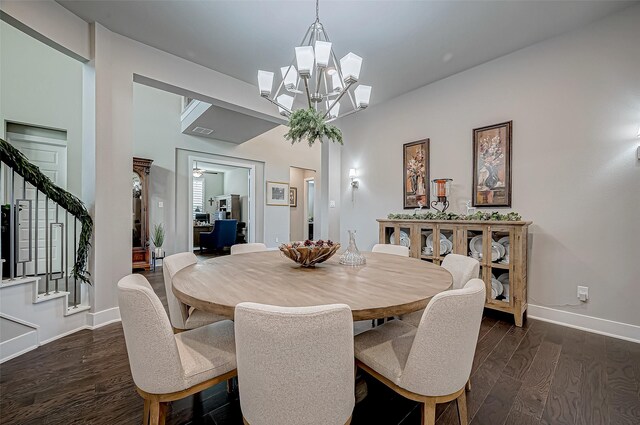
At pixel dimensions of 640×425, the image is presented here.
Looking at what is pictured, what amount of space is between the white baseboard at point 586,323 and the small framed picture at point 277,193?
18.2 ft

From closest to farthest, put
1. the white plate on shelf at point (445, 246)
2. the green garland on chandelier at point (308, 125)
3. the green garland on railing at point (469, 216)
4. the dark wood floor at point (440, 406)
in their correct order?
the dark wood floor at point (440, 406)
the green garland on chandelier at point (308, 125)
the green garland on railing at point (469, 216)
the white plate on shelf at point (445, 246)

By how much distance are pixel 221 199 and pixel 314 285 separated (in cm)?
862

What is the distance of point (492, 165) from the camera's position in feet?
10.1

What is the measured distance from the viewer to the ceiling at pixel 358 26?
229 cm

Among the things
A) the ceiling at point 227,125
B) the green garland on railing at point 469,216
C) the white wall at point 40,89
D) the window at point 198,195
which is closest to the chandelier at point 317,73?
the green garland on railing at point 469,216

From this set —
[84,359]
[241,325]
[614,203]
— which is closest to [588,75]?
[614,203]

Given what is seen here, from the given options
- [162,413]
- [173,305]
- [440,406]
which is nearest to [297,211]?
[173,305]

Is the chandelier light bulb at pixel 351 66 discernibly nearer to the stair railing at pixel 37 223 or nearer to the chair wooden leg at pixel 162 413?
the chair wooden leg at pixel 162 413

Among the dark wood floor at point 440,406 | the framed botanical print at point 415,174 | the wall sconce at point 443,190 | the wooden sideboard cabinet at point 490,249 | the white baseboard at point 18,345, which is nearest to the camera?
the dark wood floor at point 440,406

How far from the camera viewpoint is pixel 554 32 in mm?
2631

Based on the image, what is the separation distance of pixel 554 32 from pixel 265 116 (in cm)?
337

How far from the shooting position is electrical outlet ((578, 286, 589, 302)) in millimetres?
2521

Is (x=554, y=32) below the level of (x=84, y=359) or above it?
above

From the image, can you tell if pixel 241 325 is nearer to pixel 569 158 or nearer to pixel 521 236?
pixel 521 236
